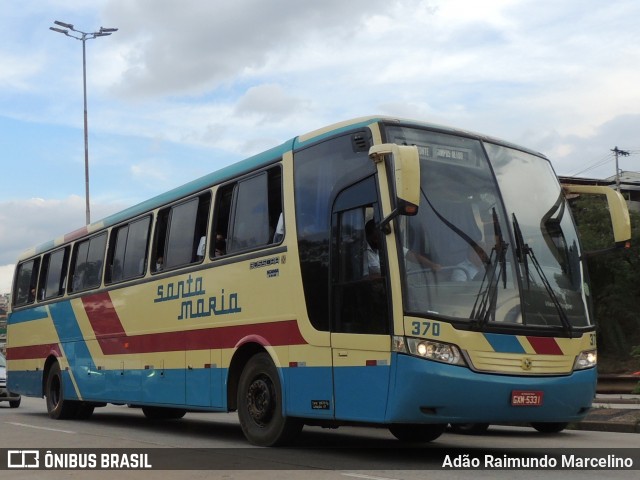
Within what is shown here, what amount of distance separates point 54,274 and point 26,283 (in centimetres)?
221

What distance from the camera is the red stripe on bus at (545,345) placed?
901cm

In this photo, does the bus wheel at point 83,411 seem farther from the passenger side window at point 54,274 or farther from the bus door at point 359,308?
the bus door at point 359,308

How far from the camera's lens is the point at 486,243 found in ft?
30.0

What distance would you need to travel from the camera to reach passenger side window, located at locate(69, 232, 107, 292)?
1639 centimetres

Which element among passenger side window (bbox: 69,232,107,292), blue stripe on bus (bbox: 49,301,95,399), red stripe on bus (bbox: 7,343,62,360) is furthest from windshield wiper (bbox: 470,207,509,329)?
red stripe on bus (bbox: 7,343,62,360)

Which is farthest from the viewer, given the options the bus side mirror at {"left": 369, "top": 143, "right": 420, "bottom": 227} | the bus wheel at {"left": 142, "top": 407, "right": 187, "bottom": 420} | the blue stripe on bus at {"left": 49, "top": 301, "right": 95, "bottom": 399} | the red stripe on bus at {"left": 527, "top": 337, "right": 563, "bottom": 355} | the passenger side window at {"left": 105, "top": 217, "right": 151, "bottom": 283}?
the bus wheel at {"left": 142, "top": 407, "right": 187, "bottom": 420}

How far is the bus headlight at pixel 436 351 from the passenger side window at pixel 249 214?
106 inches

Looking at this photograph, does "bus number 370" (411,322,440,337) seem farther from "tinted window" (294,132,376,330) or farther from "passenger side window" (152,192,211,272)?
"passenger side window" (152,192,211,272)

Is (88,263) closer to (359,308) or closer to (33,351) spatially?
(33,351)

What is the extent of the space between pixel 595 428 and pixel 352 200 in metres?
7.56

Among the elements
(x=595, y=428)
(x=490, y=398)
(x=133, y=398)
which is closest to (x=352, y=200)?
(x=490, y=398)

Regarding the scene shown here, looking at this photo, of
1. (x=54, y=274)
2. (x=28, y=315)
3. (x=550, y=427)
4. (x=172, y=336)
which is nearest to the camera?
(x=172, y=336)

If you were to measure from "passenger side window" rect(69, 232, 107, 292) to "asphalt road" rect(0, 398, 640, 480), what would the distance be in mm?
2578

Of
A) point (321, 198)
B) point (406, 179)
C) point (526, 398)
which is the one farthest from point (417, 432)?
point (406, 179)
